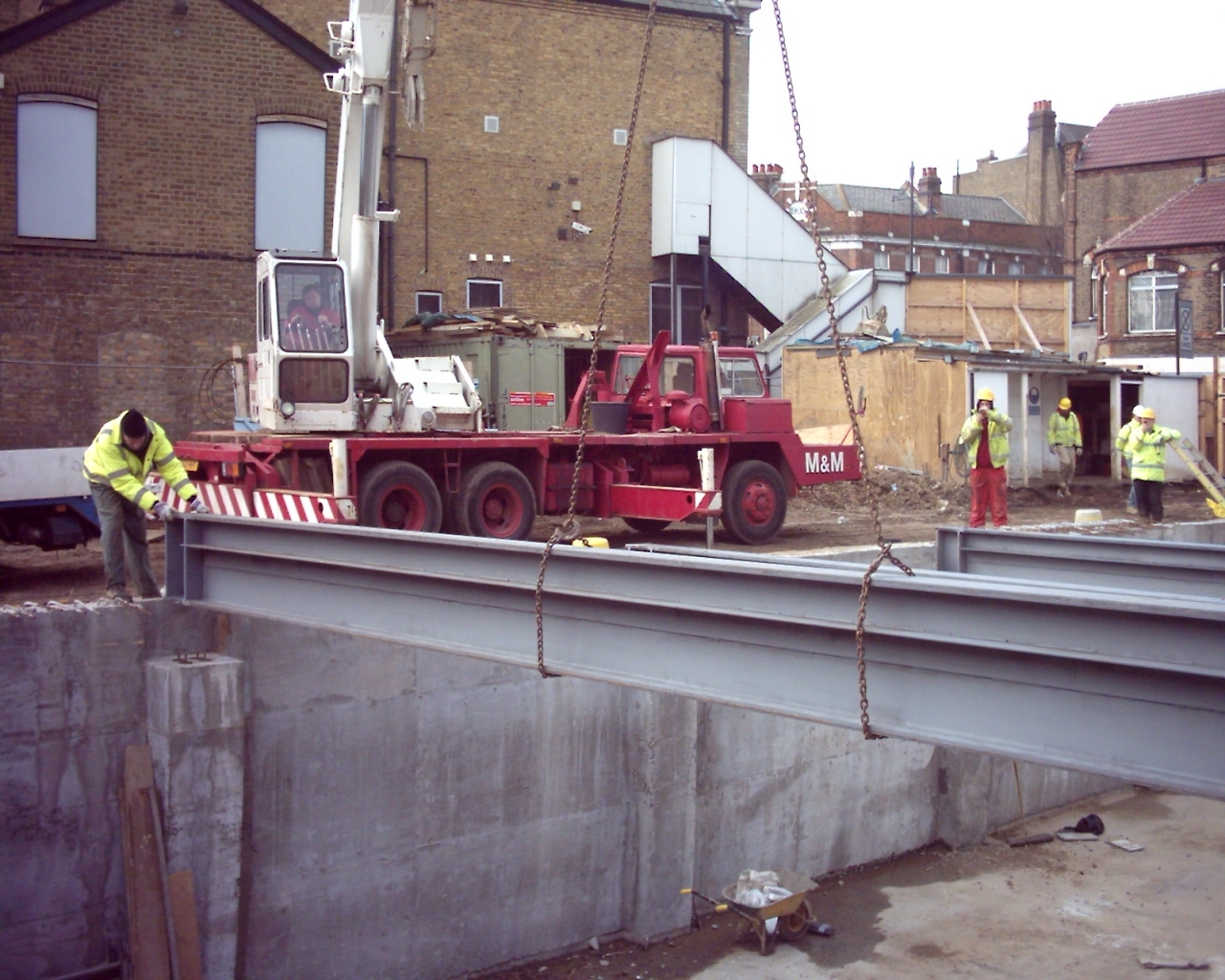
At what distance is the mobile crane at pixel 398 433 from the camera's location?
12.1m

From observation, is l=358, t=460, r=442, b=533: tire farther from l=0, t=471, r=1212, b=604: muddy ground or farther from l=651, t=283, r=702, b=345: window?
l=651, t=283, r=702, b=345: window

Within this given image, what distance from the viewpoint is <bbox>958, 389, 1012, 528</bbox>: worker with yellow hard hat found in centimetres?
1495

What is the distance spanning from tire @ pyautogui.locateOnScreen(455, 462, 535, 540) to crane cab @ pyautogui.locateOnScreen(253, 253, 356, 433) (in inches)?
53.7

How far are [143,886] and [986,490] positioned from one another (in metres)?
10.3

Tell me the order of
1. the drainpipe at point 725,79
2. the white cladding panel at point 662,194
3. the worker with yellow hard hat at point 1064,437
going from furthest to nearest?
the drainpipe at point 725,79
the white cladding panel at point 662,194
the worker with yellow hard hat at point 1064,437

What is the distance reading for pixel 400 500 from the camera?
40.7 ft

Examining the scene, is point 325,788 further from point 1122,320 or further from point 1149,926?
point 1122,320

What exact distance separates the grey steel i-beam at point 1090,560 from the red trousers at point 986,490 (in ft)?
21.0

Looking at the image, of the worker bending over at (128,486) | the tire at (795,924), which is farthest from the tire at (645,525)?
the worker bending over at (128,486)

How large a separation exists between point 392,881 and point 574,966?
6.46 feet

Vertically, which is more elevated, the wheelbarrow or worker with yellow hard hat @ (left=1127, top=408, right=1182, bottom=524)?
worker with yellow hard hat @ (left=1127, top=408, right=1182, bottom=524)

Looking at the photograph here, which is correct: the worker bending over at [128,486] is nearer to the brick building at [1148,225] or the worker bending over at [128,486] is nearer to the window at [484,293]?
the window at [484,293]

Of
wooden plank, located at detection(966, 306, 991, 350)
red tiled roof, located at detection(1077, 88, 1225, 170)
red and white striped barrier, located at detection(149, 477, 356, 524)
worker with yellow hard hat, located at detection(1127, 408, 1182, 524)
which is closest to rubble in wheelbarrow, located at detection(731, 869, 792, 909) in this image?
red and white striped barrier, located at detection(149, 477, 356, 524)

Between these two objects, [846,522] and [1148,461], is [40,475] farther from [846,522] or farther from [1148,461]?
[1148,461]
